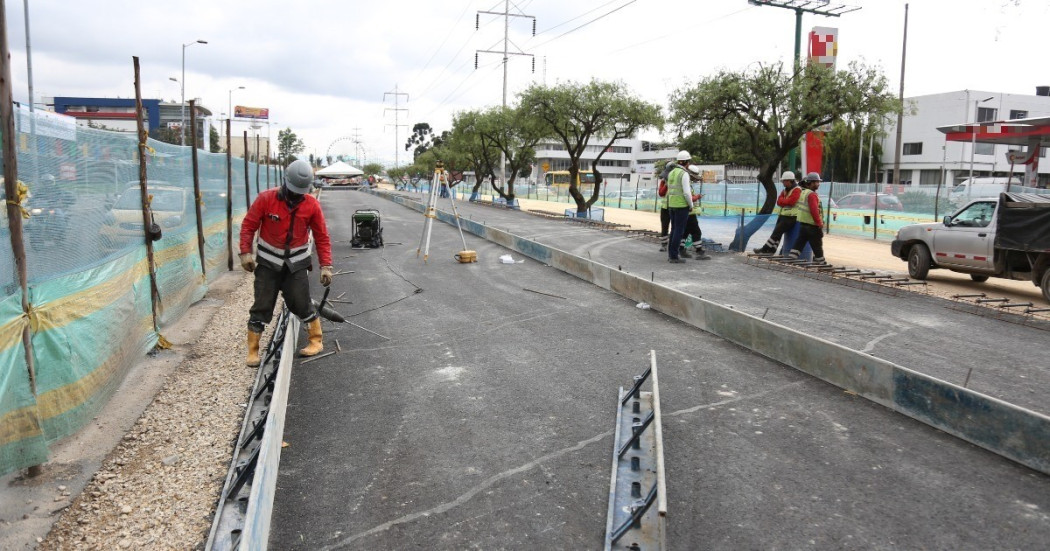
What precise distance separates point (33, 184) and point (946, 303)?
431 inches

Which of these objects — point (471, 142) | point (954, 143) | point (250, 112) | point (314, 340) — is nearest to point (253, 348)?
point (314, 340)

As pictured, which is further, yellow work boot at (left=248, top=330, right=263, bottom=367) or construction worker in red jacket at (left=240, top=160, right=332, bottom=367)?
yellow work boot at (left=248, top=330, right=263, bottom=367)

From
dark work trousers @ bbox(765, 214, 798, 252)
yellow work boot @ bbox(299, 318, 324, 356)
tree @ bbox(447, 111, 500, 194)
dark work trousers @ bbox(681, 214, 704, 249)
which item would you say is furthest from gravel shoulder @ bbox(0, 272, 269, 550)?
tree @ bbox(447, 111, 500, 194)

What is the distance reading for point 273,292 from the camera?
6.80 meters

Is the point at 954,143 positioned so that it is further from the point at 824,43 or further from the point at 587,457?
the point at 587,457

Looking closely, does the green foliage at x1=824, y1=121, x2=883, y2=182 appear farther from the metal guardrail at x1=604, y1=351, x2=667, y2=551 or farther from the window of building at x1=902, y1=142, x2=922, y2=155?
the metal guardrail at x1=604, y1=351, x2=667, y2=551

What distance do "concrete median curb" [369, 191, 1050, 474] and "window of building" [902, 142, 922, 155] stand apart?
53624 mm

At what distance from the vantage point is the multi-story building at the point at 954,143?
50.7 m

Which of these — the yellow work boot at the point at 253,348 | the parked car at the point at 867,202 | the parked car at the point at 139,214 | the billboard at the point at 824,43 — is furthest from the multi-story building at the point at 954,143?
the yellow work boot at the point at 253,348

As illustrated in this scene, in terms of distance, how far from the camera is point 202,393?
20.4 ft

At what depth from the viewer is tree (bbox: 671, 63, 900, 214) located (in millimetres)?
17375

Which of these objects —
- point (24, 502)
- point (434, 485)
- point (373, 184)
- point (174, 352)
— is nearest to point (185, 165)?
point (174, 352)

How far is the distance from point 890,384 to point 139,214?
25.0 feet

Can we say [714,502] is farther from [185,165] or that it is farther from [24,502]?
[185,165]
